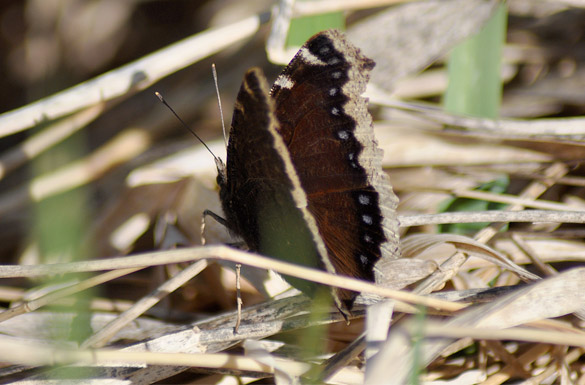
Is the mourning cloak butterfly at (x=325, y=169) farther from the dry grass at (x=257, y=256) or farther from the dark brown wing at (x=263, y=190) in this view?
the dry grass at (x=257, y=256)

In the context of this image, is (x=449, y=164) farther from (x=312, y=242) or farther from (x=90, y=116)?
(x=90, y=116)

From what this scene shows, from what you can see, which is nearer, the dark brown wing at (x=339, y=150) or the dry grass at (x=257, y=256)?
the dry grass at (x=257, y=256)

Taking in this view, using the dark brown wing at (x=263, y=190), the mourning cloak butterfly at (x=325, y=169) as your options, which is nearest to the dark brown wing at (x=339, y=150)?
the mourning cloak butterfly at (x=325, y=169)

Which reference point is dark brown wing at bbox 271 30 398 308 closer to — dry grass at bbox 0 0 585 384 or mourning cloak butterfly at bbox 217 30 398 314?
mourning cloak butterfly at bbox 217 30 398 314

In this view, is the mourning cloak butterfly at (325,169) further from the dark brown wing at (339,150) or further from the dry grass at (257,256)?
the dry grass at (257,256)

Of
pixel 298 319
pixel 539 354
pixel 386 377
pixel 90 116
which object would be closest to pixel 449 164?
pixel 539 354

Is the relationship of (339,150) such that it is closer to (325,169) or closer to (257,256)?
(325,169)
